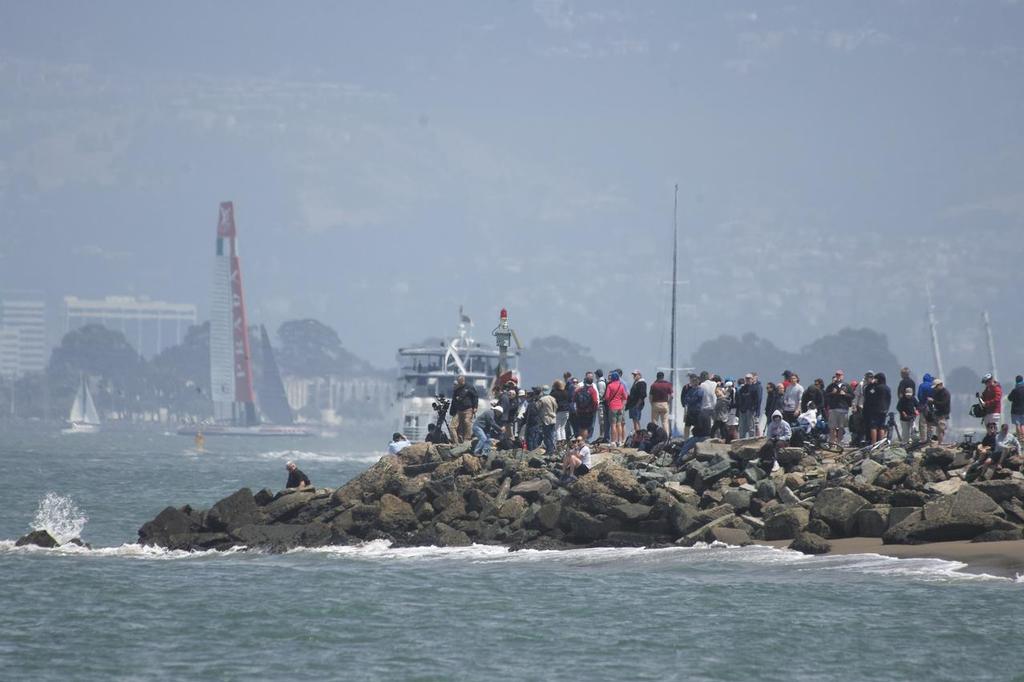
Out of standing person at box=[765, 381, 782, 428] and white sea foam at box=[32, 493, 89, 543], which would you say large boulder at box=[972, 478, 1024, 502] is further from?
white sea foam at box=[32, 493, 89, 543]

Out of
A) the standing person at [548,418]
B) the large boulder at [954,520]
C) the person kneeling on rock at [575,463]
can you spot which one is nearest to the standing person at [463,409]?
the standing person at [548,418]

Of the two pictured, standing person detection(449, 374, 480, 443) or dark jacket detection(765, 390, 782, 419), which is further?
standing person detection(449, 374, 480, 443)

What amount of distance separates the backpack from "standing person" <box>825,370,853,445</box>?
530cm

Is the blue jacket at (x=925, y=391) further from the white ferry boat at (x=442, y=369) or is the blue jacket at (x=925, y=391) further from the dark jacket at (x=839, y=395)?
the white ferry boat at (x=442, y=369)

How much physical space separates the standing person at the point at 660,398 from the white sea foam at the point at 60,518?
13671mm

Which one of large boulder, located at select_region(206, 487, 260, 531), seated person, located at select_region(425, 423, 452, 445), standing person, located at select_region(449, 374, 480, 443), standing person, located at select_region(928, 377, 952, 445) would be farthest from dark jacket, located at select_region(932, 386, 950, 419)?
large boulder, located at select_region(206, 487, 260, 531)

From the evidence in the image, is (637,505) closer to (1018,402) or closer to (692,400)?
(692,400)

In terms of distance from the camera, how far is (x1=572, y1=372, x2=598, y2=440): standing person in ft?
128

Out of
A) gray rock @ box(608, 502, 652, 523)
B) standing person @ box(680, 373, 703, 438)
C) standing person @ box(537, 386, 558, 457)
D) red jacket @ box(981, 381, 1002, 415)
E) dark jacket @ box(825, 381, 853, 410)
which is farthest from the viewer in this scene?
standing person @ box(537, 386, 558, 457)

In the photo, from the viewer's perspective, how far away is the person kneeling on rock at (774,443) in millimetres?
35688

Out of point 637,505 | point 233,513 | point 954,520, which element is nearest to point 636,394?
point 637,505

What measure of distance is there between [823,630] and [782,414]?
1163cm

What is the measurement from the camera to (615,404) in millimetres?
40281

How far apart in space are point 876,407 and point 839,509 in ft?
17.1
